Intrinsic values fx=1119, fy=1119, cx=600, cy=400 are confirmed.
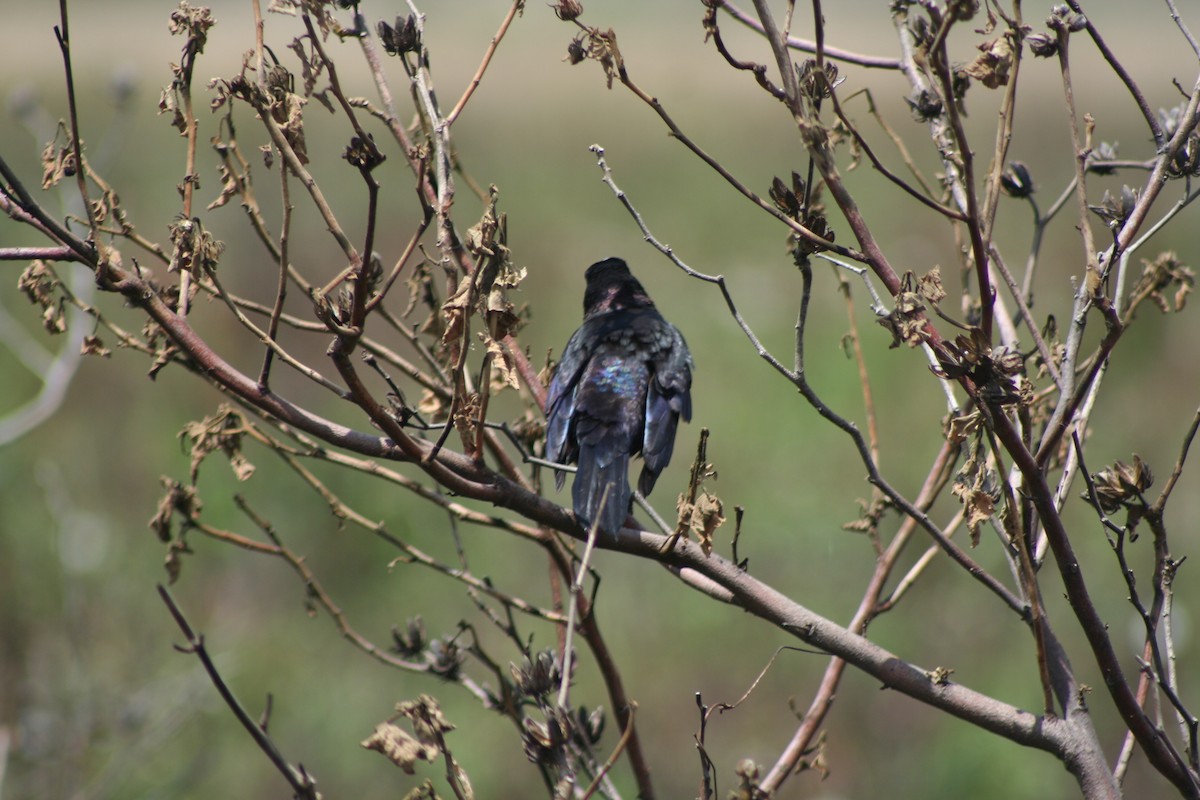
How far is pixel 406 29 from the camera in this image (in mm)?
2113

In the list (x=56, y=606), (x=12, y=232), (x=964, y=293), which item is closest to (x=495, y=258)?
(x=964, y=293)

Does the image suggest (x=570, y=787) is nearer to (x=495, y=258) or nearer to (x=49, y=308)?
(x=495, y=258)

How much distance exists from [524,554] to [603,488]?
14.7 feet

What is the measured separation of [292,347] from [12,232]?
227 centimetres

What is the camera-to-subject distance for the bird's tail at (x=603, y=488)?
2564 millimetres

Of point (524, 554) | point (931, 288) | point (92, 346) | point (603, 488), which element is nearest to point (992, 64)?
point (931, 288)

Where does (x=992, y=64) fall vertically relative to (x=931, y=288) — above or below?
above

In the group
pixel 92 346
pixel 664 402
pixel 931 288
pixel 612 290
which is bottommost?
pixel 92 346

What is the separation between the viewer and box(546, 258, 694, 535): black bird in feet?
11.5

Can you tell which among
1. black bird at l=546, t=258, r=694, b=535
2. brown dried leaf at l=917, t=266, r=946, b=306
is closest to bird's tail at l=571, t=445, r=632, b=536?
black bird at l=546, t=258, r=694, b=535

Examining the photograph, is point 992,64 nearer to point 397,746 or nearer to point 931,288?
point 931,288

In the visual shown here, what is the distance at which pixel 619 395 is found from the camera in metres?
3.71

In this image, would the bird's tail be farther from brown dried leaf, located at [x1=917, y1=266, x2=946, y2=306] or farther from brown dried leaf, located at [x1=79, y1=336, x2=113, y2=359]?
brown dried leaf, located at [x1=79, y1=336, x2=113, y2=359]

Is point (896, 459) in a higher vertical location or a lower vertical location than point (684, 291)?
lower
